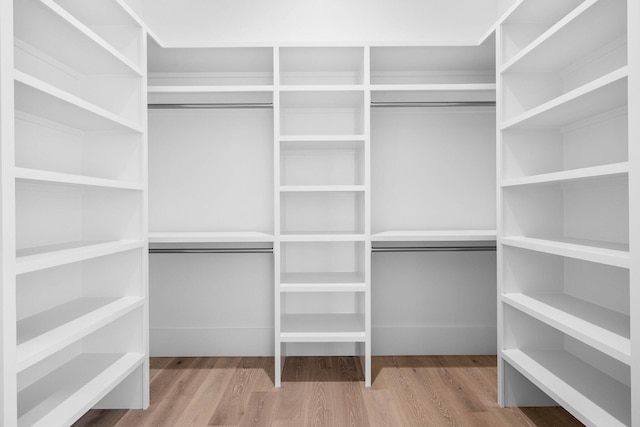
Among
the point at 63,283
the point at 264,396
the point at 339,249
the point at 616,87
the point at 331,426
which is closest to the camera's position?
the point at 616,87

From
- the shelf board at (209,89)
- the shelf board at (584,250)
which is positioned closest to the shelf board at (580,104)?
the shelf board at (584,250)

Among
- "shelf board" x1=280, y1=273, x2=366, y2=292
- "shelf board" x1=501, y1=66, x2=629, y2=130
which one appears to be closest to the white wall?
"shelf board" x1=501, y1=66, x2=629, y2=130

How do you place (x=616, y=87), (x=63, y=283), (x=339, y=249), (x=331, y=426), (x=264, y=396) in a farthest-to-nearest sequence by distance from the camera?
(x=339, y=249) → (x=264, y=396) → (x=63, y=283) → (x=331, y=426) → (x=616, y=87)

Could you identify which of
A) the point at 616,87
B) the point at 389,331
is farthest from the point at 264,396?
the point at 616,87

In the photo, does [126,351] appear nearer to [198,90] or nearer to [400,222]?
[198,90]

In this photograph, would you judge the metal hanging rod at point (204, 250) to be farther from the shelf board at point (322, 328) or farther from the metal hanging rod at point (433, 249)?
the metal hanging rod at point (433, 249)

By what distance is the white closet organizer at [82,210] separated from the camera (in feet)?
5.20

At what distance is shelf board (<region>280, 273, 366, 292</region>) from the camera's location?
225cm

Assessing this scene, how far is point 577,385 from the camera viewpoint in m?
1.69

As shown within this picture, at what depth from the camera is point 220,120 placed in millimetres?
2766

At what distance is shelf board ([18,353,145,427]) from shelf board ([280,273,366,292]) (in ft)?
2.66

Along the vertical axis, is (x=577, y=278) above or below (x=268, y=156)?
below

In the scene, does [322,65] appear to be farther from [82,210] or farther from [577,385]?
[577,385]

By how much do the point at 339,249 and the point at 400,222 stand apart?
17.4 inches
